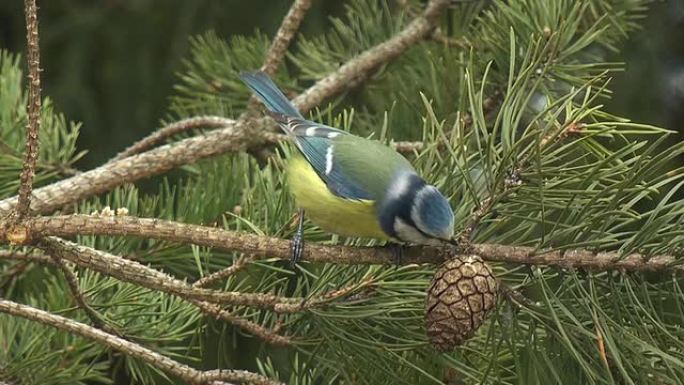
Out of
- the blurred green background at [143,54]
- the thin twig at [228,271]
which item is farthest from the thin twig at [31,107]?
the blurred green background at [143,54]

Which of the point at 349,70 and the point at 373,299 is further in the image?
the point at 349,70

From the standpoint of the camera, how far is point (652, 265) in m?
1.24

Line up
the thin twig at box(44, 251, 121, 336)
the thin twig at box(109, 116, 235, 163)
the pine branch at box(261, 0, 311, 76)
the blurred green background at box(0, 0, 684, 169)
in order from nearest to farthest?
the thin twig at box(44, 251, 121, 336) → the pine branch at box(261, 0, 311, 76) → the thin twig at box(109, 116, 235, 163) → the blurred green background at box(0, 0, 684, 169)

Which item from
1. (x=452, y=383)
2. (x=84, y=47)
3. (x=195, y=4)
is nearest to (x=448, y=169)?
(x=452, y=383)

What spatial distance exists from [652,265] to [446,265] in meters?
0.24

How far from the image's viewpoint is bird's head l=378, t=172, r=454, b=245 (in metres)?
1.32

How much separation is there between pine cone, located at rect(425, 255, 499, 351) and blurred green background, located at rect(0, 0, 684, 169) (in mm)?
2141

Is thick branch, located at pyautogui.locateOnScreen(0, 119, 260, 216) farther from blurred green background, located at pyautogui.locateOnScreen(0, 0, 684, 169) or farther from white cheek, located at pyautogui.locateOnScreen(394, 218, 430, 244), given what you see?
blurred green background, located at pyautogui.locateOnScreen(0, 0, 684, 169)

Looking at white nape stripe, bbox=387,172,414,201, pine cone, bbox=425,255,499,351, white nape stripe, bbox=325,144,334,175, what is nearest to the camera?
pine cone, bbox=425,255,499,351

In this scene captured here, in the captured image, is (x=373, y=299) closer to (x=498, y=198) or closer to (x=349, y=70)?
(x=498, y=198)

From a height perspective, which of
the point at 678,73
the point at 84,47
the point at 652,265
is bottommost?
the point at 678,73

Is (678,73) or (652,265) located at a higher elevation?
(652,265)

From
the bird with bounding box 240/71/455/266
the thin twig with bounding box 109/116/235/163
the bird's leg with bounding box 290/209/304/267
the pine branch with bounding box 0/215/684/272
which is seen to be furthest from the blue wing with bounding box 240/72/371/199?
the pine branch with bounding box 0/215/684/272

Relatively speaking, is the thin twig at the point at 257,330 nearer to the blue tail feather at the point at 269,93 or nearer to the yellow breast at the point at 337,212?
the yellow breast at the point at 337,212
